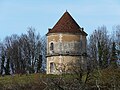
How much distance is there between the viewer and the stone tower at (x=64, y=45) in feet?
177

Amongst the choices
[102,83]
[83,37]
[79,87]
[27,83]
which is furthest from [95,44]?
[79,87]

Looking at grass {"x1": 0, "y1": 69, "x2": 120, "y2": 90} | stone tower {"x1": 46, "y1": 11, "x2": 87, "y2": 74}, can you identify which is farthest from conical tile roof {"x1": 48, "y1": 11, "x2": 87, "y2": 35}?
grass {"x1": 0, "y1": 69, "x2": 120, "y2": 90}

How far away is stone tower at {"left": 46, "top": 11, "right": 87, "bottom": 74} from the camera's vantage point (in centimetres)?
5406

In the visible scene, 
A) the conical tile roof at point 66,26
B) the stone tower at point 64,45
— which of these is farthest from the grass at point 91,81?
the conical tile roof at point 66,26

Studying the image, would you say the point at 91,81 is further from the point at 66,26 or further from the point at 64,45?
the point at 66,26

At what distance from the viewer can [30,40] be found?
69312mm

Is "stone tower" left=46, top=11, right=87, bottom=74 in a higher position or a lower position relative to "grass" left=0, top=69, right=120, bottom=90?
higher

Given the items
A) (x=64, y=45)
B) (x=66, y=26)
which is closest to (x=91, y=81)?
(x=64, y=45)

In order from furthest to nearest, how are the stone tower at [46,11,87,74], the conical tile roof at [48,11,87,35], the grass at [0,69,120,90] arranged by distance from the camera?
the conical tile roof at [48,11,87,35] < the stone tower at [46,11,87,74] < the grass at [0,69,120,90]

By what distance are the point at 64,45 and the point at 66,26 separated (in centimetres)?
298

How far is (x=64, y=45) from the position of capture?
54.1 metres

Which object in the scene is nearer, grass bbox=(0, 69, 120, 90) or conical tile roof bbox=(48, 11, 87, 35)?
grass bbox=(0, 69, 120, 90)

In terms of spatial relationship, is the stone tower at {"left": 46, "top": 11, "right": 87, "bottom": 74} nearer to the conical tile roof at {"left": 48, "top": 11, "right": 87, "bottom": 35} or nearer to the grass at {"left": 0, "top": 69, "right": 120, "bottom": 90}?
the conical tile roof at {"left": 48, "top": 11, "right": 87, "bottom": 35}

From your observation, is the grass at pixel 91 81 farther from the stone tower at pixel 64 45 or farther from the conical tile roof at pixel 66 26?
the conical tile roof at pixel 66 26
